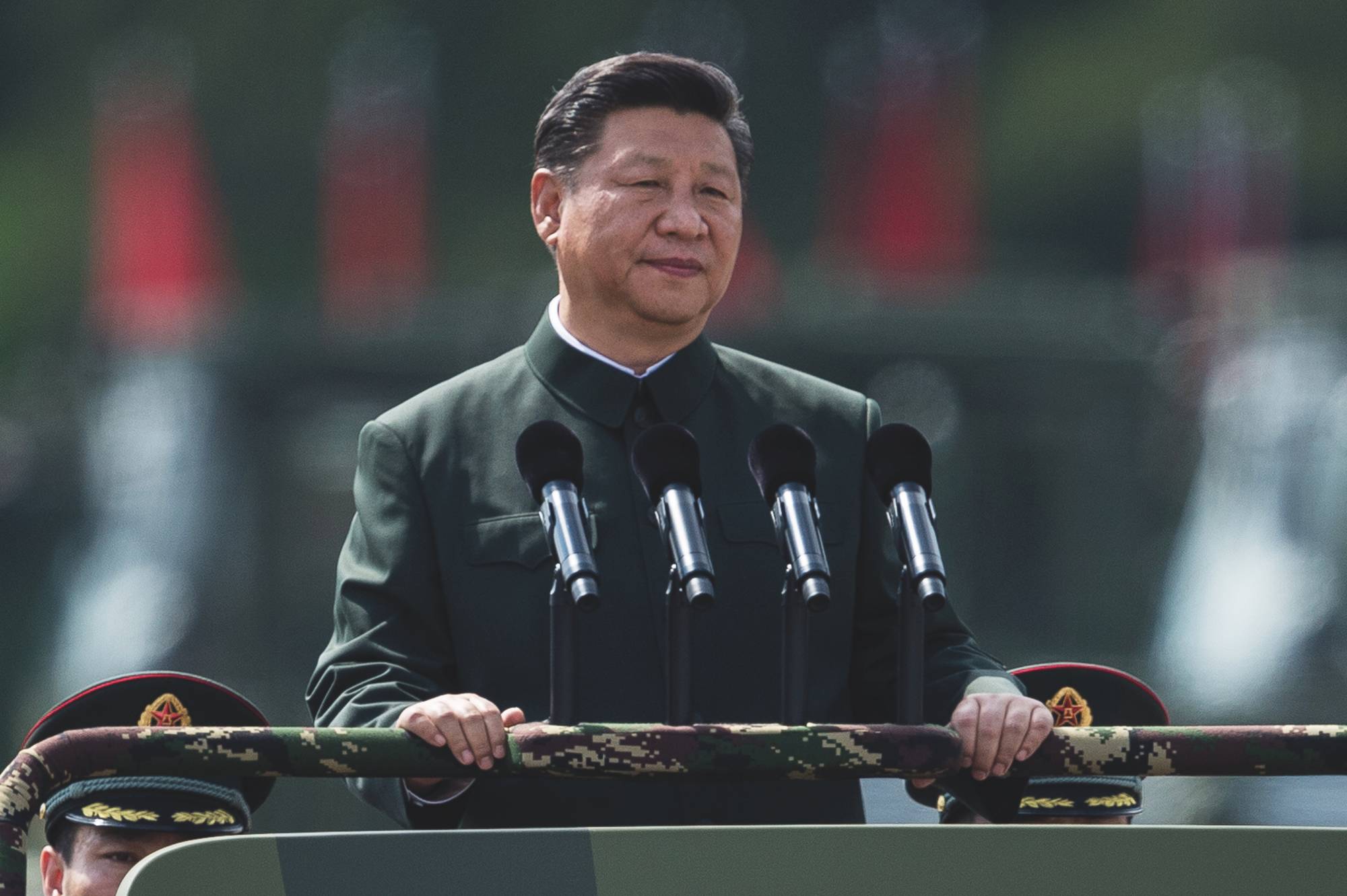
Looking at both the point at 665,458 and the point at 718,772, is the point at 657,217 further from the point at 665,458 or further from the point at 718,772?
the point at 718,772

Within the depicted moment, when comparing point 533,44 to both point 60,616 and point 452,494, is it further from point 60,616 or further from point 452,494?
point 452,494

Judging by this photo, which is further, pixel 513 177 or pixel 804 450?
pixel 513 177

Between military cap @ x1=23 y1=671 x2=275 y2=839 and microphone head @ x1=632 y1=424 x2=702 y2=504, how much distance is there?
1.95ft

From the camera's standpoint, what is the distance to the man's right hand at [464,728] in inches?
86.7

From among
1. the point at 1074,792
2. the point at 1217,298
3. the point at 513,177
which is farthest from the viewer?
the point at 513,177

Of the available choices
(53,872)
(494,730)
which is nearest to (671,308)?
(494,730)

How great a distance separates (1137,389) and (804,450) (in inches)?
572

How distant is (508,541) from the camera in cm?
270

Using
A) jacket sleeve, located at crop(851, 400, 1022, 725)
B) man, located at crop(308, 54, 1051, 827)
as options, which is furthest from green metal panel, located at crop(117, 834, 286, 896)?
jacket sleeve, located at crop(851, 400, 1022, 725)

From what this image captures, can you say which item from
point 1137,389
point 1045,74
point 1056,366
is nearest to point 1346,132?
point 1045,74

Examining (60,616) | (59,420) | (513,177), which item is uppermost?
(513,177)

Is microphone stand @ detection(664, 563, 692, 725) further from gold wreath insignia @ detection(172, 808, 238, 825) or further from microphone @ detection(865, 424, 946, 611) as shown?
gold wreath insignia @ detection(172, 808, 238, 825)

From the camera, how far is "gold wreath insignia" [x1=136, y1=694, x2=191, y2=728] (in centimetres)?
283

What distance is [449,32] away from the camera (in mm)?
22062
